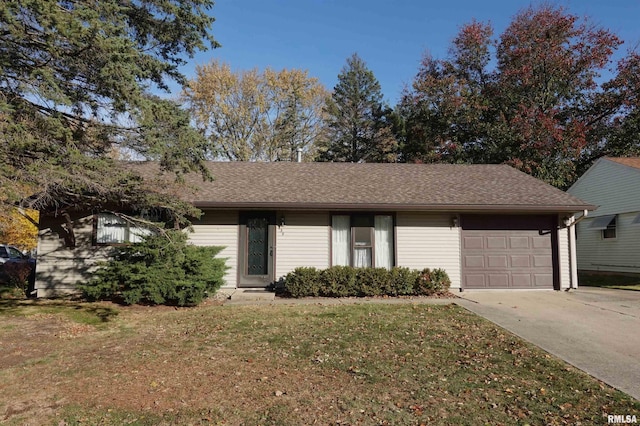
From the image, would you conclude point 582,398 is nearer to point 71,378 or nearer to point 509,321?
point 509,321

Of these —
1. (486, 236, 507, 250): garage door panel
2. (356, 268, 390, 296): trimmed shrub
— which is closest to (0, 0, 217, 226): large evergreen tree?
(356, 268, 390, 296): trimmed shrub

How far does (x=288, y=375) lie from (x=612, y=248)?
724 inches

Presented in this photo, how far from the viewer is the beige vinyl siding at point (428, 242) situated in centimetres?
1130

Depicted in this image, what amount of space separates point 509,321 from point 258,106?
23.9 meters

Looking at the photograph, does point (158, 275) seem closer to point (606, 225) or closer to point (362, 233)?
point (362, 233)

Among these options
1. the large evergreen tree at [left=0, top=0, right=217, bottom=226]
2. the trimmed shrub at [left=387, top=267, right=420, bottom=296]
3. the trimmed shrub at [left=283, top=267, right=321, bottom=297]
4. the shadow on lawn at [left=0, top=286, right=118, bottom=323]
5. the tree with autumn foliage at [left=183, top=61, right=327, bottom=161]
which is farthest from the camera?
the tree with autumn foliage at [left=183, top=61, right=327, bottom=161]

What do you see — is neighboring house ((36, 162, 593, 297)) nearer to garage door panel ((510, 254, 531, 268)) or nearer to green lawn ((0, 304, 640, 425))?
garage door panel ((510, 254, 531, 268))

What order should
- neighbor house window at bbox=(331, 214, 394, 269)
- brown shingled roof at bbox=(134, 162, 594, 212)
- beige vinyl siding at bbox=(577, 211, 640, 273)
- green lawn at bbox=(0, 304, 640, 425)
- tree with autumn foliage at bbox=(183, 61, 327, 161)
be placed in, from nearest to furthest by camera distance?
green lawn at bbox=(0, 304, 640, 425), brown shingled roof at bbox=(134, 162, 594, 212), neighbor house window at bbox=(331, 214, 394, 269), beige vinyl siding at bbox=(577, 211, 640, 273), tree with autumn foliage at bbox=(183, 61, 327, 161)

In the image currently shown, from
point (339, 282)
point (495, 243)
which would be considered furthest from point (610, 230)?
point (339, 282)

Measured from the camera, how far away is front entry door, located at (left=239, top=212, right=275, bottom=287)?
10969 millimetres

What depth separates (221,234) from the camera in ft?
36.2

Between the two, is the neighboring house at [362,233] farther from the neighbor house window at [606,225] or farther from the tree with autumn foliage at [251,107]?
the tree with autumn foliage at [251,107]

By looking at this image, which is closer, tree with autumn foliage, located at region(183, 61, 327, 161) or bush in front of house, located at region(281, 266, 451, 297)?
bush in front of house, located at region(281, 266, 451, 297)

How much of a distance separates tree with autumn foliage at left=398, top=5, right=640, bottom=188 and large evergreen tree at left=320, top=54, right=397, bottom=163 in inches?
212
